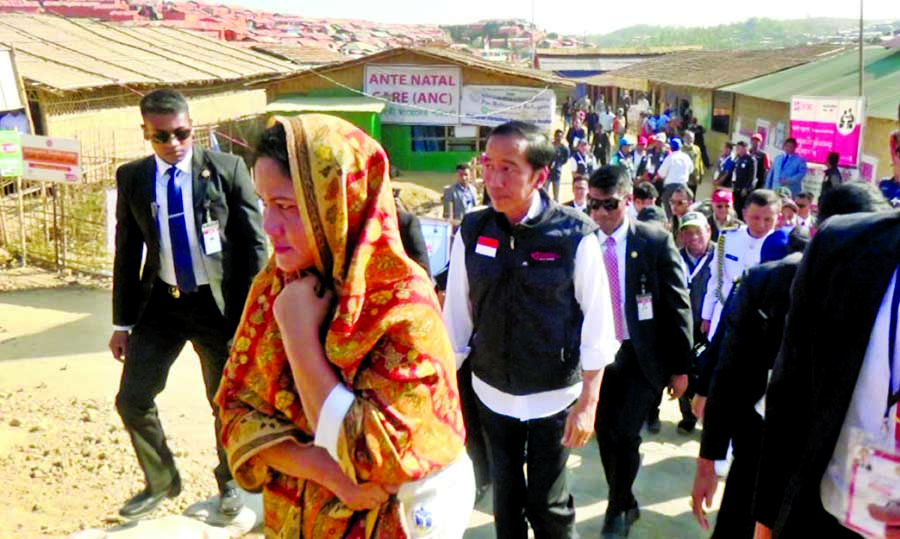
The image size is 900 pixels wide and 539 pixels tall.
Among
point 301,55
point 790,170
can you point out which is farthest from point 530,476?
point 301,55

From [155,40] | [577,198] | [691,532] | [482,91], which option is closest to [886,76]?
[577,198]

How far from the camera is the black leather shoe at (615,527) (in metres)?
3.99

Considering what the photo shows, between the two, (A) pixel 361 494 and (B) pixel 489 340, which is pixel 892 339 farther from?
(B) pixel 489 340

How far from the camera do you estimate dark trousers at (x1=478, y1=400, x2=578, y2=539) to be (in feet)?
10.2

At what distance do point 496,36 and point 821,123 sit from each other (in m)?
86.1

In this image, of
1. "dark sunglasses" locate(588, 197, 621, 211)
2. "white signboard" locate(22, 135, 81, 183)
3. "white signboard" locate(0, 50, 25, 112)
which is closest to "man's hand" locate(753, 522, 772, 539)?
"dark sunglasses" locate(588, 197, 621, 211)

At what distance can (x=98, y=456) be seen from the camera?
4.46 m

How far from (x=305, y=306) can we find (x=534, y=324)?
1.53 meters

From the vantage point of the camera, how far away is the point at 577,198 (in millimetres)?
9406

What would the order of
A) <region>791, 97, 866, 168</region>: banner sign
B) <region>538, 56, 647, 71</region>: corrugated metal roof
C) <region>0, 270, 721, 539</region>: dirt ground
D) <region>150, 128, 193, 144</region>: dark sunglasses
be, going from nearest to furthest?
<region>150, 128, 193, 144</region>: dark sunglasses < <region>0, 270, 721, 539</region>: dirt ground < <region>791, 97, 866, 168</region>: banner sign < <region>538, 56, 647, 71</region>: corrugated metal roof

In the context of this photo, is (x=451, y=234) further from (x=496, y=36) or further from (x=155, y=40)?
(x=496, y=36)

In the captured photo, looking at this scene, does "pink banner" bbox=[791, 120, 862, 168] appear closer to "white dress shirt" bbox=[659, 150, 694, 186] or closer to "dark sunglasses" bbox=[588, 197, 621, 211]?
"white dress shirt" bbox=[659, 150, 694, 186]

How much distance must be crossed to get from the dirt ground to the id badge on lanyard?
2.58m

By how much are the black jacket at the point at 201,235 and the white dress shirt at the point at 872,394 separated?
2.63m
